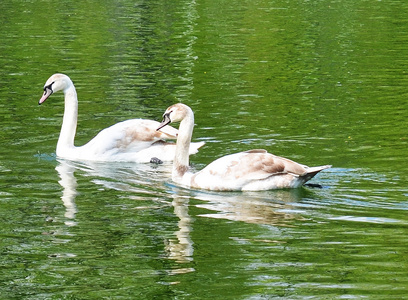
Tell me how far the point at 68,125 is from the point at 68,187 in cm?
235

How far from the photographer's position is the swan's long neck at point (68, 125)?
13.3m

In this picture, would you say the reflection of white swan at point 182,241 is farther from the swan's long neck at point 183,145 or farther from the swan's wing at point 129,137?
the swan's wing at point 129,137

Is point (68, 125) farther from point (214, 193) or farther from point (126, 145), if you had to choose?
point (214, 193)

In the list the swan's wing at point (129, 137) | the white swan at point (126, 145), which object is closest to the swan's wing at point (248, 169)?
the white swan at point (126, 145)

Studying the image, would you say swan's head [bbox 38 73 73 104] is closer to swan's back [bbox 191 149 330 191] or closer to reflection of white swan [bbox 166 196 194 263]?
swan's back [bbox 191 149 330 191]

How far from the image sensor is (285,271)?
773 cm

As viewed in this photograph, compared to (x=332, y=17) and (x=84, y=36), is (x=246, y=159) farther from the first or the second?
(x=332, y=17)

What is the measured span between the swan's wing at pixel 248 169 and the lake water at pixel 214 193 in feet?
0.66

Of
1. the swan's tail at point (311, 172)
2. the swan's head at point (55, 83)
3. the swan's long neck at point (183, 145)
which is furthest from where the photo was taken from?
the swan's head at point (55, 83)

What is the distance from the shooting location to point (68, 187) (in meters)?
11.4

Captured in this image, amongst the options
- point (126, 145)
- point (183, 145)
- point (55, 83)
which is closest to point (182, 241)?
point (183, 145)

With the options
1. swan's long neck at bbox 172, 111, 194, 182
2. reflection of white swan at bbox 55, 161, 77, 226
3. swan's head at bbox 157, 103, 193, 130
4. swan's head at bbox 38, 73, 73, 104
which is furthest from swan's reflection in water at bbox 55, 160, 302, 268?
swan's head at bbox 38, 73, 73, 104

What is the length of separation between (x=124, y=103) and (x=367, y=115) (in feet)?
14.4

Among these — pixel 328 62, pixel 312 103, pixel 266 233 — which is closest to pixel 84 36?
pixel 328 62
